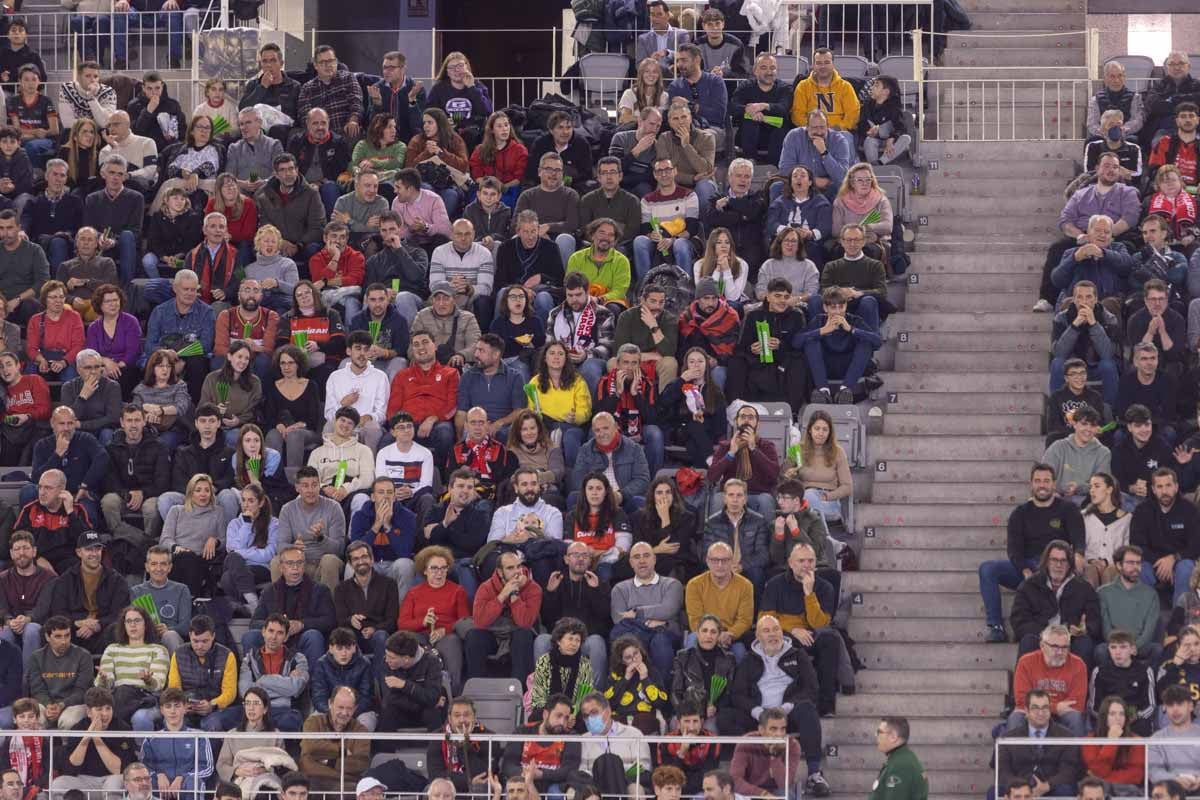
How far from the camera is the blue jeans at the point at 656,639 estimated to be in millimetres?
17891

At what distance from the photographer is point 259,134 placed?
76.8ft

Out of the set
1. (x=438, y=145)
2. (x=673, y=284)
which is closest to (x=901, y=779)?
(x=673, y=284)

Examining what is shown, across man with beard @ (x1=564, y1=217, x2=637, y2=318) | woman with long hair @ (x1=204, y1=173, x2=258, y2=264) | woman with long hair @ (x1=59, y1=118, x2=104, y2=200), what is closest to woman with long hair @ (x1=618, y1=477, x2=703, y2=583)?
man with beard @ (x1=564, y1=217, x2=637, y2=318)

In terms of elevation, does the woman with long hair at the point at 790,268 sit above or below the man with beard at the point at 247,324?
above

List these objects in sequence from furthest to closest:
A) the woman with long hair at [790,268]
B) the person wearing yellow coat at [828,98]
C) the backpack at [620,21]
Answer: the backpack at [620,21], the person wearing yellow coat at [828,98], the woman with long hair at [790,268]

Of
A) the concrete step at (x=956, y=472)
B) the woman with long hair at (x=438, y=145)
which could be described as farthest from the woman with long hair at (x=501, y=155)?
the concrete step at (x=956, y=472)

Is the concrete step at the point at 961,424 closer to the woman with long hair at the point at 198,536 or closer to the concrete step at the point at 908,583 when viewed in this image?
the concrete step at the point at 908,583

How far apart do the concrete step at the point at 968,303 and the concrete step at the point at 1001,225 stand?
844 millimetres

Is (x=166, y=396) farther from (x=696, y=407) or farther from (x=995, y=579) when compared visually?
(x=995, y=579)

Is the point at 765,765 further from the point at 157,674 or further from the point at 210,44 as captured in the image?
the point at 210,44

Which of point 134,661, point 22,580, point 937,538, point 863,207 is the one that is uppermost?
point 863,207

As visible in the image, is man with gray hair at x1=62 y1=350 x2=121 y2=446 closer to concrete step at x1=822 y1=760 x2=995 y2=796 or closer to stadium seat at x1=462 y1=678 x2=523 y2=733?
stadium seat at x1=462 y1=678 x2=523 y2=733

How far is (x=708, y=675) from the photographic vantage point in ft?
58.0

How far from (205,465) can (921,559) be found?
207 inches
